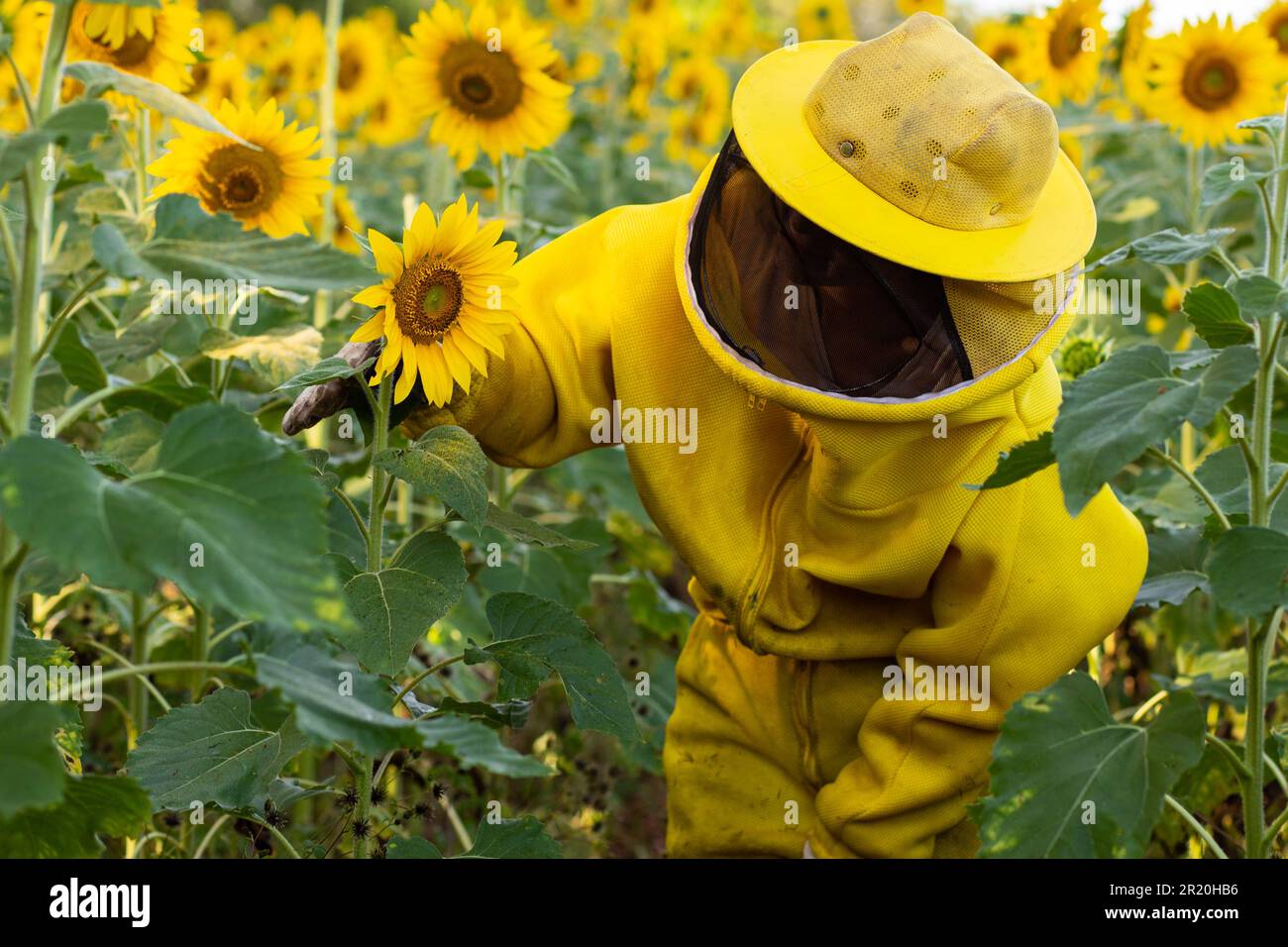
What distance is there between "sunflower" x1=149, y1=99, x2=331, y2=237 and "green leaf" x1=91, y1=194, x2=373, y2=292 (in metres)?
0.72

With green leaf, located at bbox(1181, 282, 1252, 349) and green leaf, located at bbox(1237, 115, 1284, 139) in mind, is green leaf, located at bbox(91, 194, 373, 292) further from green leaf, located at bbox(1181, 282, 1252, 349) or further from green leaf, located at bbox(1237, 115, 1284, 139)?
green leaf, located at bbox(1237, 115, 1284, 139)

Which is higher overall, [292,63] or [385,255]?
[292,63]

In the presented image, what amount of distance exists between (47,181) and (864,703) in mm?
1282

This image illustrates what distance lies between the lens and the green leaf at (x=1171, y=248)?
1829 mm

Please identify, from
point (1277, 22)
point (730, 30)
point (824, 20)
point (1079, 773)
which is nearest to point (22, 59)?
point (1079, 773)

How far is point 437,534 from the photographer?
183 cm

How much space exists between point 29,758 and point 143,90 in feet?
2.13

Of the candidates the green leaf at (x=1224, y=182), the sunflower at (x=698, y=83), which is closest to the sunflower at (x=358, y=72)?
the sunflower at (x=698, y=83)

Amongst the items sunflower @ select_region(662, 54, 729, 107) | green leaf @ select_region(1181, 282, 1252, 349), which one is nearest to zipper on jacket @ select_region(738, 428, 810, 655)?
green leaf @ select_region(1181, 282, 1252, 349)

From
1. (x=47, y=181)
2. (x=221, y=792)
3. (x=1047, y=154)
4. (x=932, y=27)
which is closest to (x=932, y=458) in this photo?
(x=1047, y=154)

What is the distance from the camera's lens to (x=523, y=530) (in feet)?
6.08

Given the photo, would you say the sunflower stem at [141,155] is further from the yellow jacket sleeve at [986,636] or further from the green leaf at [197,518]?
the yellow jacket sleeve at [986,636]

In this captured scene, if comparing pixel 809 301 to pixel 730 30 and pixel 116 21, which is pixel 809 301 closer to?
pixel 116 21

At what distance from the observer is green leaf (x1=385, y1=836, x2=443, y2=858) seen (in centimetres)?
176
